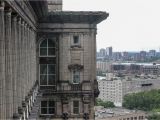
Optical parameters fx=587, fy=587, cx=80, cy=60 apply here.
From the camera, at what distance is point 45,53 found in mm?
48500

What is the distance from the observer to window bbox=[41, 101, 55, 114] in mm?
48562

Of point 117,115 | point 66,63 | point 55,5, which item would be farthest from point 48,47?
point 117,115

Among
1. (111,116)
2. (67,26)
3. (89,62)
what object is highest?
(67,26)

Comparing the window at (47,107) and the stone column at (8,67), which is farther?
the window at (47,107)

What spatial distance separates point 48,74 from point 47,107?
274 cm

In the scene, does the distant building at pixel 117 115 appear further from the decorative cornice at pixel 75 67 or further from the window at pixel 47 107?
the decorative cornice at pixel 75 67

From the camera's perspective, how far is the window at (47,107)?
48562mm

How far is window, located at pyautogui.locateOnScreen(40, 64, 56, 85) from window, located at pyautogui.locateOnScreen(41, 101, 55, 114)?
166 cm

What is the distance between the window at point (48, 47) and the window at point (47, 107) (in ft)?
13.3

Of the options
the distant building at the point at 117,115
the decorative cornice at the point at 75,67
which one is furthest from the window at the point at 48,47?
the distant building at the point at 117,115

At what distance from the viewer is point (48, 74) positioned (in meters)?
48.8

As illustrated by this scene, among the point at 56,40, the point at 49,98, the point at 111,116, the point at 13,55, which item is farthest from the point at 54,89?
the point at 111,116

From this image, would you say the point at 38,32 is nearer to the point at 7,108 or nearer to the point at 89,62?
the point at 89,62

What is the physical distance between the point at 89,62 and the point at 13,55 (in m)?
24.6
